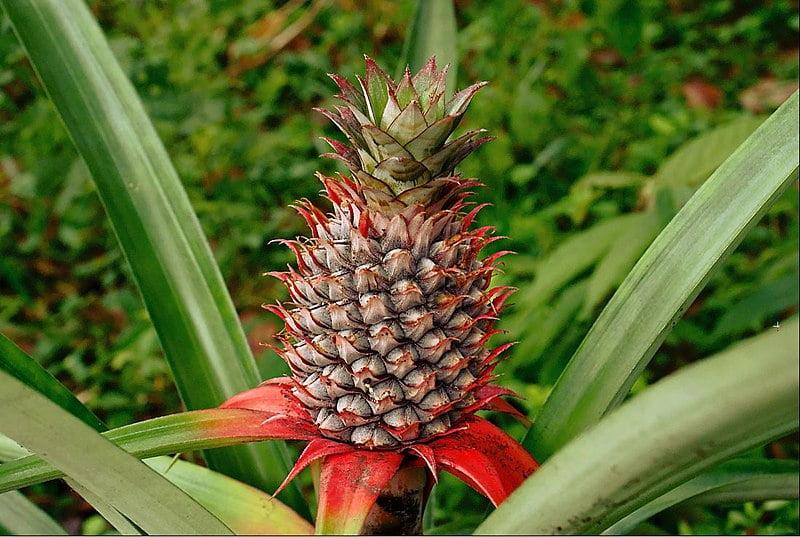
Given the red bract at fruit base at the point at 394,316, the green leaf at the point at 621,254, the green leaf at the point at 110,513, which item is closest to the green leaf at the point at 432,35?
the red bract at fruit base at the point at 394,316

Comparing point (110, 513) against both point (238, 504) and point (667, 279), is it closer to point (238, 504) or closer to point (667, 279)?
point (238, 504)

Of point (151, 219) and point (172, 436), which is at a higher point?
point (151, 219)

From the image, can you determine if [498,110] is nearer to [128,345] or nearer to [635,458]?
[128,345]

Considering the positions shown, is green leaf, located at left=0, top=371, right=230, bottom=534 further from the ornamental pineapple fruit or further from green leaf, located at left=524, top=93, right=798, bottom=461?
green leaf, located at left=524, top=93, right=798, bottom=461

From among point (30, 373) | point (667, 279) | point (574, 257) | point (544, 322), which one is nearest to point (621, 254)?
point (574, 257)

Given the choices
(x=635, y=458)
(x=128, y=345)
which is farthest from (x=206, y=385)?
(x=128, y=345)

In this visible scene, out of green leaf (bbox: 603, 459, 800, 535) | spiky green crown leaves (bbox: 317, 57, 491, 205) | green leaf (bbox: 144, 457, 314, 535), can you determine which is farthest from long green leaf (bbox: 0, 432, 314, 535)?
green leaf (bbox: 603, 459, 800, 535)

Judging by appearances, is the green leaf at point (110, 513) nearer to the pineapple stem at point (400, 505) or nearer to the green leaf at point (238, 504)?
the green leaf at point (238, 504)
